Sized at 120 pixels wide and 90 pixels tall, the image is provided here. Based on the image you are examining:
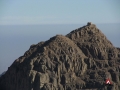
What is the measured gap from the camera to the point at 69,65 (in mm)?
126500

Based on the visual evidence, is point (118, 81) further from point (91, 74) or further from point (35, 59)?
point (35, 59)

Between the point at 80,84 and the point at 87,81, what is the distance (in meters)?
1.49

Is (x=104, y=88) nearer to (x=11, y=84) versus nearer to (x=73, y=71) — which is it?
(x=73, y=71)

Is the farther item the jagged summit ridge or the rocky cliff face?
the jagged summit ridge

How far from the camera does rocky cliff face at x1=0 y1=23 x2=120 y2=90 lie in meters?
125

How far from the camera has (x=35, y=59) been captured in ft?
417

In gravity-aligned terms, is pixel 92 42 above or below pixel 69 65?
above

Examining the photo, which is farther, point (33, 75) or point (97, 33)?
point (97, 33)

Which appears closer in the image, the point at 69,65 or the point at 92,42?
the point at 69,65

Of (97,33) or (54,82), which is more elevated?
(97,33)

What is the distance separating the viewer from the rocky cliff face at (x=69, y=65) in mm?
124562

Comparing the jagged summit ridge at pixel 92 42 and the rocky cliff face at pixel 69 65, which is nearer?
the rocky cliff face at pixel 69 65

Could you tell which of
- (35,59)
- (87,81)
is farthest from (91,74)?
(35,59)

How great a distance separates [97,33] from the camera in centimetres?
13462
